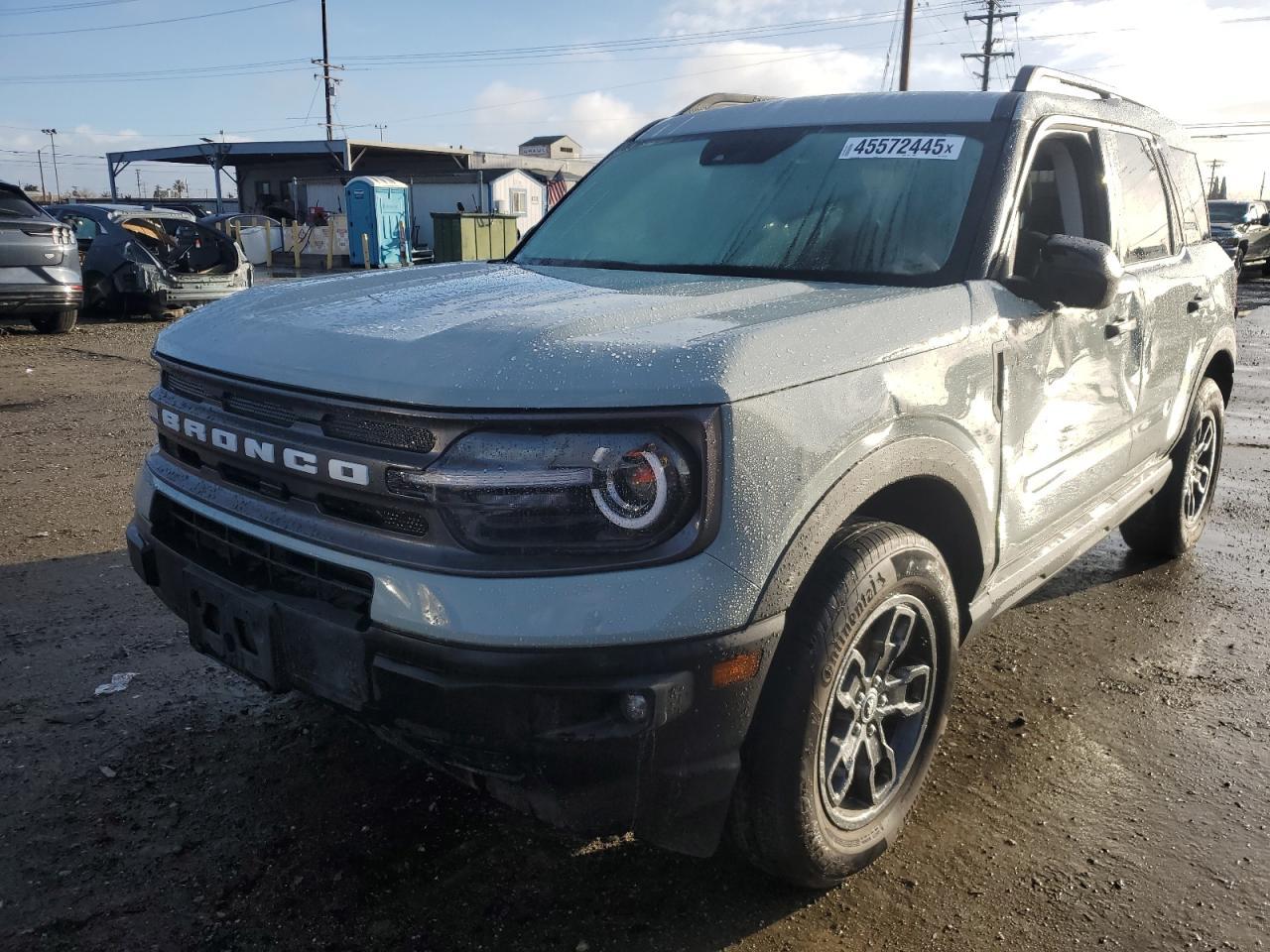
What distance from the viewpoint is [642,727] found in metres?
1.94

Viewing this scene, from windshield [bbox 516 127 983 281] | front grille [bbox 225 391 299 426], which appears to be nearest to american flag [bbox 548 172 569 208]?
windshield [bbox 516 127 983 281]

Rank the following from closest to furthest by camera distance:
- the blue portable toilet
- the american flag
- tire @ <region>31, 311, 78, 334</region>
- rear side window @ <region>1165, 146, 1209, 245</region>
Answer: rear side window @ <region>1165, 146, 1209, 245</region>
tire @ <region>31, 311, 78, 334</region>
the blue portable toilet
the american flag

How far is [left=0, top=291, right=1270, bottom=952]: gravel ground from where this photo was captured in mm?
2422

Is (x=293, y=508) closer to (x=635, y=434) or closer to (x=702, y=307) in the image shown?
(x=635, y=434)

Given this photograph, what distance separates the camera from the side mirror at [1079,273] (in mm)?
2822

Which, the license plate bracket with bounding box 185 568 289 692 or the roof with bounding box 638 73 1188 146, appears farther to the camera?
the roof with bounding box 638 73 1188 146

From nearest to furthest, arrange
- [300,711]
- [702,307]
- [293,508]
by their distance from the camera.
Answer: [293,508], [702,307], [300,711]

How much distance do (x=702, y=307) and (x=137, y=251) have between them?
13.2 m

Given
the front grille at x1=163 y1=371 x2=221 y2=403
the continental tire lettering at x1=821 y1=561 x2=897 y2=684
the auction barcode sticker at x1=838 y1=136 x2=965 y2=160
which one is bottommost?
the continental tire lettering at x1=821 y1=561 x2=897 y2=684

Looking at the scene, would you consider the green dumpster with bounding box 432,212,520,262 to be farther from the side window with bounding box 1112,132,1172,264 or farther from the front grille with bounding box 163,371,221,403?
the front grille with bounding box 163,371,221,403

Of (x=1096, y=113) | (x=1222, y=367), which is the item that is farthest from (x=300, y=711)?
(x=1222, y=367)

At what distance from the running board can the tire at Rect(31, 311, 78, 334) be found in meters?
11.9

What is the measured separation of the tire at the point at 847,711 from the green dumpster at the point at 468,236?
2468cm

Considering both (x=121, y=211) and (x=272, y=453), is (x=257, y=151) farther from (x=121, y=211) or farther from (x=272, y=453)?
(x=272, y=453)
